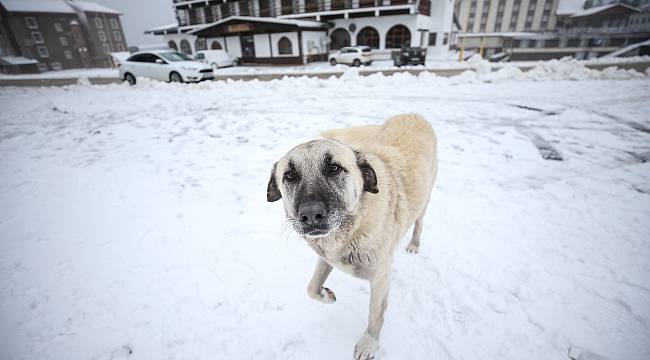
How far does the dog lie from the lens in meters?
1.75

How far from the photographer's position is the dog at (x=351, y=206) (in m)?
1.75

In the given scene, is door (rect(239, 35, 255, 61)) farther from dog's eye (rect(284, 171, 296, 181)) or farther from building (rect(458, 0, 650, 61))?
dog's eye (rect(284, 171, 296, 181))

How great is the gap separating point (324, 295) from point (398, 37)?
28.0 metres

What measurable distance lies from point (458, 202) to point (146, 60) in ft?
55.9

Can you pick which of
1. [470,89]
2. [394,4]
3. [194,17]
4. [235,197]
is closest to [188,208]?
[235,197]

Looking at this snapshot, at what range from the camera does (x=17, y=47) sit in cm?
3738

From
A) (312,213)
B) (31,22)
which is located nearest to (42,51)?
(31,22)

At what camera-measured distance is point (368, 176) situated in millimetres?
1928

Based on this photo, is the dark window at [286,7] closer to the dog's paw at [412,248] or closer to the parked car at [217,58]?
the parked car at [217,58]

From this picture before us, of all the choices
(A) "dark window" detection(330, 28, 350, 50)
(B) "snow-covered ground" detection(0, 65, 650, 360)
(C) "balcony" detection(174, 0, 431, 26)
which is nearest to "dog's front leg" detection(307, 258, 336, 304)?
(B) "snow-covered ground" detection(0, 65, 650, 360)

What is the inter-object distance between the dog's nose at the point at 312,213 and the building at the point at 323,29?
84.8ft

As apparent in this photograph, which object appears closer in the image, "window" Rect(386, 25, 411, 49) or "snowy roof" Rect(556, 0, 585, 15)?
"window" Rect(386, 25, 411, 49)

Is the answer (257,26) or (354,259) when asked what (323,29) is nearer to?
(257,26)

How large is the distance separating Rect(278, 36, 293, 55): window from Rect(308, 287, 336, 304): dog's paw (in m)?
26.5
